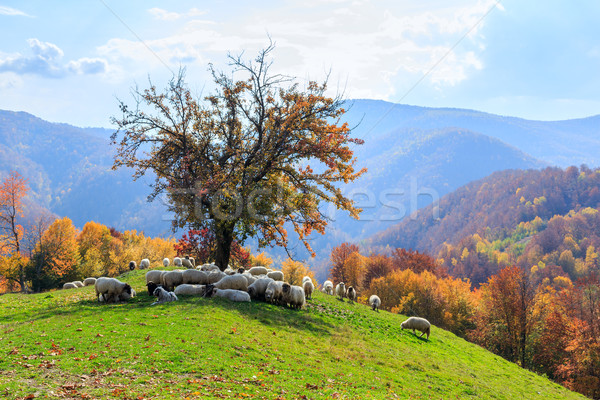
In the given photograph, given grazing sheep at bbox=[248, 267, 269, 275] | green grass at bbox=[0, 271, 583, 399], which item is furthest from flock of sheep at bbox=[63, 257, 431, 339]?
grazing sheep at bbox=[248, 267, 269, 275]

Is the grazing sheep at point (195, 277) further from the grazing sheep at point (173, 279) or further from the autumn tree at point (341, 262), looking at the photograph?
the autumn tree at point (341, 262)

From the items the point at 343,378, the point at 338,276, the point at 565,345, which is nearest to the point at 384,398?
the point at 343,378

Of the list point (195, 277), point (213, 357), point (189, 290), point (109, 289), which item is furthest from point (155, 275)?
point (213, 357)

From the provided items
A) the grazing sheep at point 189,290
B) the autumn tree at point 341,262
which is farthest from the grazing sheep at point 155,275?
the autumn tree at point 341,262

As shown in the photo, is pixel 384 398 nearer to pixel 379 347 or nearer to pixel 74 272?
pixel 379 347

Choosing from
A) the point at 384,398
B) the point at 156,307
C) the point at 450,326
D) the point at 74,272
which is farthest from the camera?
the point at 450,326

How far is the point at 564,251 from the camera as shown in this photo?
530 ft

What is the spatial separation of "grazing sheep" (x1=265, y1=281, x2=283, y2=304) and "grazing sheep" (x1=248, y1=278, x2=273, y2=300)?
1.28 ft

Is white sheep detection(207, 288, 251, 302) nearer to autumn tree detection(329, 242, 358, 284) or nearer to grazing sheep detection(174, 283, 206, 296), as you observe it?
grazing sheep detection(174, 283, 206, 296)

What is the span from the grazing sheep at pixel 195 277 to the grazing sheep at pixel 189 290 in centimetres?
139

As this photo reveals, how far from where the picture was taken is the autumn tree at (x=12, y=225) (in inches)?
2018

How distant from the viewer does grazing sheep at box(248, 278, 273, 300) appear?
82.2 feet

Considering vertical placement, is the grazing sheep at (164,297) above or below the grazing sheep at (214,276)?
below

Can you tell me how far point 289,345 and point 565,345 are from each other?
48939 millimetres
